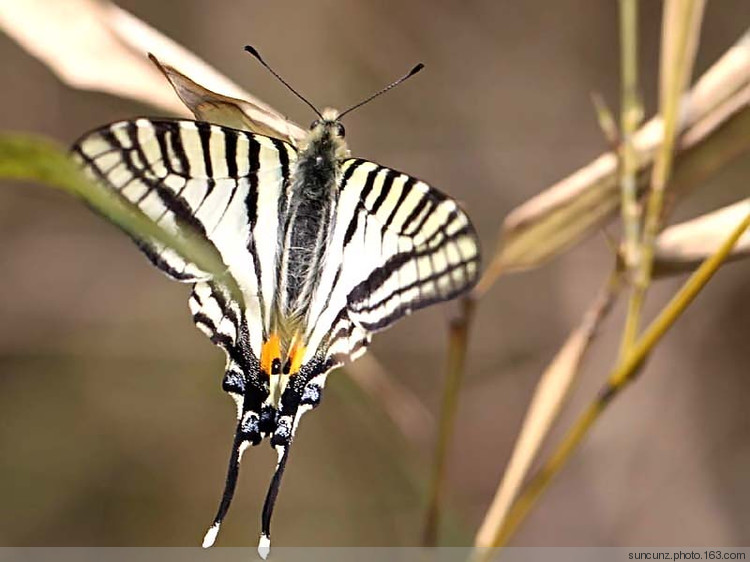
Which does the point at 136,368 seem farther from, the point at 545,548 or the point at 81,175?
the point at 81,175

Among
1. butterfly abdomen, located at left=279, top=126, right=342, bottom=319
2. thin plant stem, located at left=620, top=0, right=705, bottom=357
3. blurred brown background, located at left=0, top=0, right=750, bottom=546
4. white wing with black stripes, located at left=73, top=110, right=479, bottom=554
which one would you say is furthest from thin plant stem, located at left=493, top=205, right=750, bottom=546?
blurred brown background, located at left=0, top=0, right=750, bottom=546

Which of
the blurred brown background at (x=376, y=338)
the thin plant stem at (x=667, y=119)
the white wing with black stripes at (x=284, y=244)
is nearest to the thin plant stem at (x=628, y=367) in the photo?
the thin plant stem at (x=667, y=119)

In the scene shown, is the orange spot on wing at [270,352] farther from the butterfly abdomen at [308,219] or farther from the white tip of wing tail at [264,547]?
the white tip of wing tail at [264,547]

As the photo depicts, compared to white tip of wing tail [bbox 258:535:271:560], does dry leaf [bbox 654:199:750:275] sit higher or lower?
higher

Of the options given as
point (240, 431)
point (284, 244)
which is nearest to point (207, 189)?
point (284, 244)

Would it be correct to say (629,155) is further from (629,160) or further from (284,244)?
(284,244)

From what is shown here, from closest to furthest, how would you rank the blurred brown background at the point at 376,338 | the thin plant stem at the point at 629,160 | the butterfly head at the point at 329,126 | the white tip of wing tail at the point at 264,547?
the white tip of wing tail at the point at 264,547 → the thin plant stem at the point at 629,160 → the butterfly head at the point at 329,126 → the blurred brown background at the point at 376,338

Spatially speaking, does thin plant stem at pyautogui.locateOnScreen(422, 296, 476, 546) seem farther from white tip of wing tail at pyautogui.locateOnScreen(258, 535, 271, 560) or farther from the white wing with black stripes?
white tip of wing tail at pyautogui.locateOnScreen(258, 535, 271, 560)
